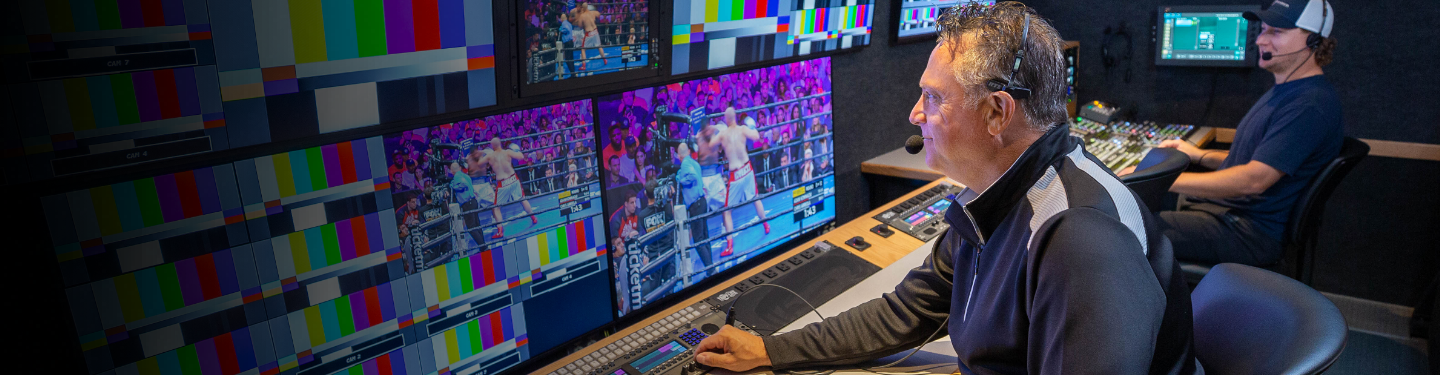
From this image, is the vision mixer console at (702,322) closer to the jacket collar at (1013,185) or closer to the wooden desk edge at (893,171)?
the jacket collar at (1013,185)

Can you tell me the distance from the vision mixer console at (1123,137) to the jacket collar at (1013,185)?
5.92ft

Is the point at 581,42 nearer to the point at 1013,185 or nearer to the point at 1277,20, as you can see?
the point at 1013,185

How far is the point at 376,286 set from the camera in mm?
1387

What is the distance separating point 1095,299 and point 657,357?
72cm

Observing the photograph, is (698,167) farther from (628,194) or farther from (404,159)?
(404,159)

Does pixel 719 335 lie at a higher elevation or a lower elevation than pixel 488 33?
lower

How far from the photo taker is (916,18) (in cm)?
247

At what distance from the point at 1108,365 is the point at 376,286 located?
1151 millimetres

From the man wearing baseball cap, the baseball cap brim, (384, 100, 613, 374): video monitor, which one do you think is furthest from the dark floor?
(384, 100, 613, 374): video monitor

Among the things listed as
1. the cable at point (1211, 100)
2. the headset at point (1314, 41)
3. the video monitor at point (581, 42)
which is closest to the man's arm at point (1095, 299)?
the video monitor at point (581, 42)

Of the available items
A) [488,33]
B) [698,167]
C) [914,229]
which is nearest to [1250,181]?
[914,229]

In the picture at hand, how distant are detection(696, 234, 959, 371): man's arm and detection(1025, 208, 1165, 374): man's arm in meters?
0.35

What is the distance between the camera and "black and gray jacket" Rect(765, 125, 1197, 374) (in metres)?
0.85

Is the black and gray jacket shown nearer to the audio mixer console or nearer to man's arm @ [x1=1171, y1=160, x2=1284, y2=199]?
the audio mixer console
